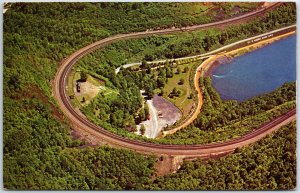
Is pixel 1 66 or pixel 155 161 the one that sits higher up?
pixel 1 66

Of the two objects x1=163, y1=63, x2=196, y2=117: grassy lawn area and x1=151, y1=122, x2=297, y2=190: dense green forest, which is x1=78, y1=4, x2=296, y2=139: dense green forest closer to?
x1=163, y1=63, x2=196, y2=117: grassy lawn area

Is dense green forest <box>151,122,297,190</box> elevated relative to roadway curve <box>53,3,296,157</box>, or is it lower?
lower

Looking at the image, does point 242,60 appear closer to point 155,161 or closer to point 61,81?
point 155,161

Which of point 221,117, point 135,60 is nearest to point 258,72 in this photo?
point 221,117

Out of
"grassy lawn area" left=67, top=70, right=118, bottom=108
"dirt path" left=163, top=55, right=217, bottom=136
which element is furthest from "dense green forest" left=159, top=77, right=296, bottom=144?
"grassy lawn area" left=67, top=70, right=118, bottom=108

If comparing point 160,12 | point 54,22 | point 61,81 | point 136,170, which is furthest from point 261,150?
point 54,22
